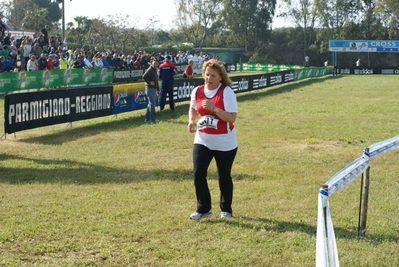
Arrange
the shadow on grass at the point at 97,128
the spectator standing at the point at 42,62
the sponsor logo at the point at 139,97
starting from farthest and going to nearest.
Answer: the spectator standing at the point at 42,62, the sponsor logo at the point at 139,97, the shadow on grass at the point at 97,128

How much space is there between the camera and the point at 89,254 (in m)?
6.42

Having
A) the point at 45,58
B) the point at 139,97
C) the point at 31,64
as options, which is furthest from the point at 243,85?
the point at 139,97

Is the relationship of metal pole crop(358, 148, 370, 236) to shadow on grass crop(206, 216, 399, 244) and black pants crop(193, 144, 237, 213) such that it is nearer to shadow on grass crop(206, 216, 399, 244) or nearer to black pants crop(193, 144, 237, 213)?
shadow on grass crop(206, 216, 399, 244)

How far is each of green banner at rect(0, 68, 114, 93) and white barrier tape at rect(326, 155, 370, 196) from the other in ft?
64.5

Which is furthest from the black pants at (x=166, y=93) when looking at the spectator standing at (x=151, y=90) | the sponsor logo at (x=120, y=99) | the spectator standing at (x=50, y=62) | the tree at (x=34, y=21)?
the tree at (x=34, y=21)

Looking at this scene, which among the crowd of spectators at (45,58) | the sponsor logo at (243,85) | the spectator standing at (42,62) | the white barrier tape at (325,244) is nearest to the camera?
the white barrier tape at (325,244)

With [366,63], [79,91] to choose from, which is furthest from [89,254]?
[366,63]

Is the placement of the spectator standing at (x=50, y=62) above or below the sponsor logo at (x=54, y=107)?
above

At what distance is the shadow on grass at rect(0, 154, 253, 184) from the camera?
33.6 ft

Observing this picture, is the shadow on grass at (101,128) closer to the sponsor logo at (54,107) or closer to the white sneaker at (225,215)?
the sponsor logo at (54,107)

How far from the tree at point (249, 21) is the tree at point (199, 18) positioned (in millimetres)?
3528

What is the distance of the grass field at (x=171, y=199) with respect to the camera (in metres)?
6.50

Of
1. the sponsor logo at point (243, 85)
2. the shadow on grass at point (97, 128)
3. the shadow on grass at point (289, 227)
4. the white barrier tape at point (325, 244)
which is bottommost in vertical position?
the shadow on grass at point (289, 227)

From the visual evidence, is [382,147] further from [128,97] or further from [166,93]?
[166,93]
